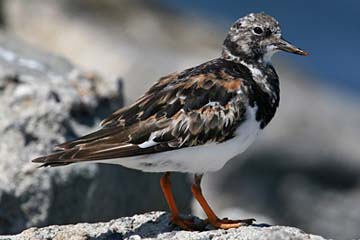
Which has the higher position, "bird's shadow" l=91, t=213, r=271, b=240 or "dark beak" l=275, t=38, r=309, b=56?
"dark beak" l=275, t=38, r=309, b=56

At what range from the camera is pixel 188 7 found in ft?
95.0

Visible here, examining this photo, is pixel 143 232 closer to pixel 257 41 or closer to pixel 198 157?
pixel 198 157

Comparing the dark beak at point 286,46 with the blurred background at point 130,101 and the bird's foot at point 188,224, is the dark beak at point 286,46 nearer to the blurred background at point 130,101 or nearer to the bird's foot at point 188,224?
the bird's foot at point 188,224

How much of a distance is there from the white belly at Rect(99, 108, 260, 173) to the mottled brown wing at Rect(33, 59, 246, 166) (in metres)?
0.05

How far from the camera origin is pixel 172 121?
705 centimetres

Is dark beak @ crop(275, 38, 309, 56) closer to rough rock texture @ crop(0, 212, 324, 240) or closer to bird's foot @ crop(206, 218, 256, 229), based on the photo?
bird's foot @ crop(206, 218, 256, 229)

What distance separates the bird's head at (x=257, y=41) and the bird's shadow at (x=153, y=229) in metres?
1.35

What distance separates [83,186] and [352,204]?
17.7ft

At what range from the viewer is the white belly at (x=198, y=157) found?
273 inches

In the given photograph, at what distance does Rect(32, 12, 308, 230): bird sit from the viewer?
6.88 m

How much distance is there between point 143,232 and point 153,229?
129 mm

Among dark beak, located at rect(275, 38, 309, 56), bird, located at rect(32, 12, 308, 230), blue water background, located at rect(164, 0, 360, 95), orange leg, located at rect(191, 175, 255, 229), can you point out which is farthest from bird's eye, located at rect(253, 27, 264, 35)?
blue water background, located at rect(164, 0, 360, 95)

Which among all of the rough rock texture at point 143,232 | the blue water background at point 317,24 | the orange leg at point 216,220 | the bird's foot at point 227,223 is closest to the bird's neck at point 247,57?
the orange leg at point 216,220

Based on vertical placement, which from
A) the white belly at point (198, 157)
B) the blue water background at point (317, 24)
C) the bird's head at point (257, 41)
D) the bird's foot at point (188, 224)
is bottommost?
the bird's foot at point (188, 224)
